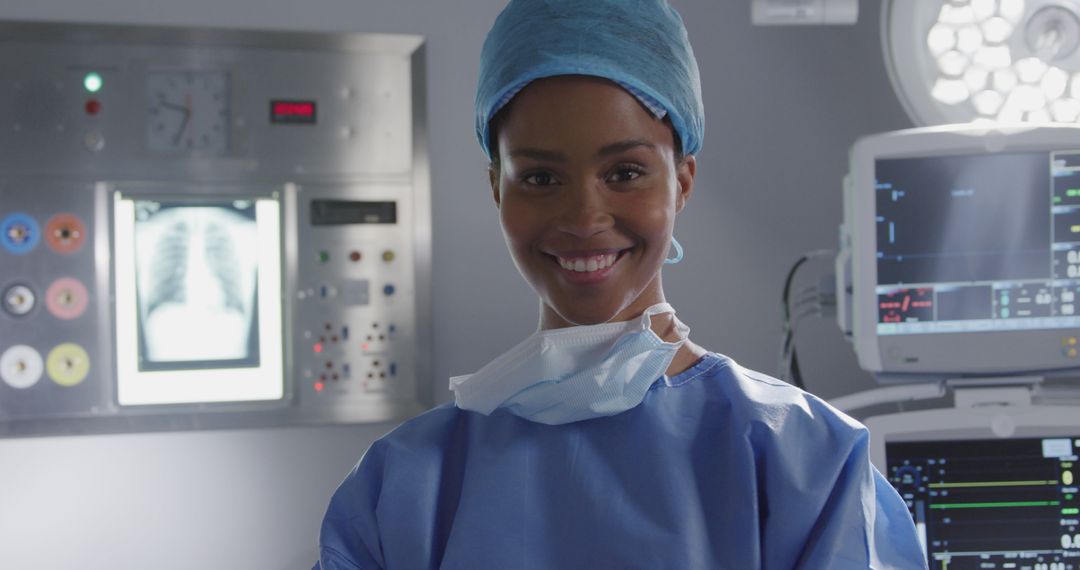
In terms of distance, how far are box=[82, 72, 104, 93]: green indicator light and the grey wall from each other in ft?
0.41

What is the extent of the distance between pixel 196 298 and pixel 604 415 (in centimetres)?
126

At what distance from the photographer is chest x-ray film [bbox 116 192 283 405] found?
203cm

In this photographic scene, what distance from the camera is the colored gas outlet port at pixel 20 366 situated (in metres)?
2.00

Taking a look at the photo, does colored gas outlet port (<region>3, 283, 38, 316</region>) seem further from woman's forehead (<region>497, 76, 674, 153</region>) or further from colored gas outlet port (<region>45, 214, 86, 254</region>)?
woman's forehead (<region>497, 76, 674, 153</region>)

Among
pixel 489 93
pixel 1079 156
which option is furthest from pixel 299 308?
pixel 1079 156

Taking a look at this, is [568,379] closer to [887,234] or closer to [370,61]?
[887,234]

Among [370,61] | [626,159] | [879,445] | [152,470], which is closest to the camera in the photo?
[626,159]

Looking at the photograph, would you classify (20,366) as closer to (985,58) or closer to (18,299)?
(18,299)

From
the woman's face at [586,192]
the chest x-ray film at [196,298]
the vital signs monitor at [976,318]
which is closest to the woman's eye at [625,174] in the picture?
the woman's face at [586,192]

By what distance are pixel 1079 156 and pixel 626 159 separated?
104 centimetres

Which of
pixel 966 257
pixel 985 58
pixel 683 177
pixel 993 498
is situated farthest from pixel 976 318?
pixel 683 177

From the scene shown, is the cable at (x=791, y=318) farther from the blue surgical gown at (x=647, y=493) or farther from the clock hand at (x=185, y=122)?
the clock hand at (x=185, y=122)

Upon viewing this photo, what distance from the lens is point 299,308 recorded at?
207 centimetres

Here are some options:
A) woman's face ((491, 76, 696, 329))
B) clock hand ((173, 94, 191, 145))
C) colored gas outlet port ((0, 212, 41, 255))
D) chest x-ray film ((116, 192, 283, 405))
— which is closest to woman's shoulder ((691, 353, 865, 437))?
woman's face ((491, 76, 696, 329))
